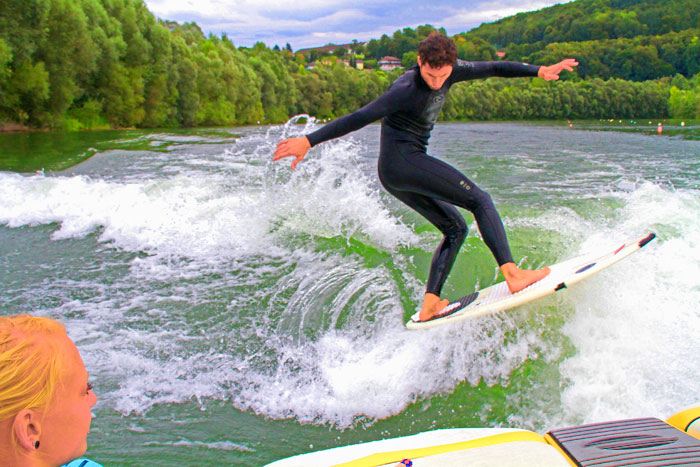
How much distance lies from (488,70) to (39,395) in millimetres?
3486

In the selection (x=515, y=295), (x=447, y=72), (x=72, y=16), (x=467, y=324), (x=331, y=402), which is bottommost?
(x=331, y=402)

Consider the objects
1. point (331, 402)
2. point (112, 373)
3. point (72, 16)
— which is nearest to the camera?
point (331, 402)

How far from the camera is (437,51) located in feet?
10.6

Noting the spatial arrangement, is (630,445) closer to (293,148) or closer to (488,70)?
(293,148)

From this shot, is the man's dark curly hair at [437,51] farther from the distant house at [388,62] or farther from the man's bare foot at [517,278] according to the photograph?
the distant house at [388,62]

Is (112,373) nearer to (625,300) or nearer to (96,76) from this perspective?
(625,300)

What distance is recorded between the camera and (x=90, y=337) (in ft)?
13.4

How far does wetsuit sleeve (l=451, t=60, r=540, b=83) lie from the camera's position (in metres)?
3.55

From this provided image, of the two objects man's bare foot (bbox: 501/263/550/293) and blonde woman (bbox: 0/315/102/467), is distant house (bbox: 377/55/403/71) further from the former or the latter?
blonde woman (bbox: 0/315/102/467)

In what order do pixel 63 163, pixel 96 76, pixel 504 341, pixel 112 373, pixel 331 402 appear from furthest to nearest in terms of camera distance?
pixel 96 76, pixel 63 163, pixel 504 341, pixel 112 373, pixel 331 402

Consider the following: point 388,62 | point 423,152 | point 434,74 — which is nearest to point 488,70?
point 434,74

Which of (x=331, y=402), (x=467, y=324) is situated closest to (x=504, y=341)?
(x=467, y=324)

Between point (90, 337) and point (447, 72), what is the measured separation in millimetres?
3449

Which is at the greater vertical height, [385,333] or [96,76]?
[96,76]
